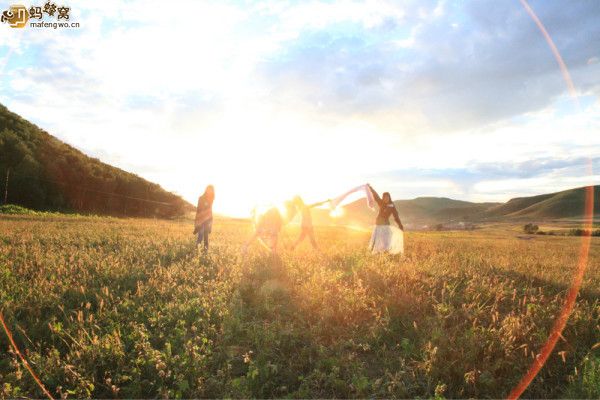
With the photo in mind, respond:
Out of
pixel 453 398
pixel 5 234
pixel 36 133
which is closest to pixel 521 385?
pixel 453 398

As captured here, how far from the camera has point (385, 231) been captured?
44.9 ft

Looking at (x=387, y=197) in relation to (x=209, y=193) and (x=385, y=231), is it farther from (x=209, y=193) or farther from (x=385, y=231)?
(x=209, y=193)

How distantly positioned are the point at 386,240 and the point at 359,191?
83.0 inches

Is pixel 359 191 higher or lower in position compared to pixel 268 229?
higher

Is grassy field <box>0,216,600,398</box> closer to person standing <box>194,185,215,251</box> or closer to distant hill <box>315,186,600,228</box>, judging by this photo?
person standing <box>194,185,215,251</box>

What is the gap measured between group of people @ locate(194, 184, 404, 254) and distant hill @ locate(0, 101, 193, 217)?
30177 millimetres

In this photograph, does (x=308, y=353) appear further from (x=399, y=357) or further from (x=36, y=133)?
(x=36, y=133)

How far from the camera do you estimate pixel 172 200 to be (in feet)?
167

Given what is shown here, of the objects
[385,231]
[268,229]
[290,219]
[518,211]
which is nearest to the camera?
[268,229]

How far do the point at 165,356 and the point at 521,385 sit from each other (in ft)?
16.0

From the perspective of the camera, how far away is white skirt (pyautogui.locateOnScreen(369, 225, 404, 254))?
1341 cm

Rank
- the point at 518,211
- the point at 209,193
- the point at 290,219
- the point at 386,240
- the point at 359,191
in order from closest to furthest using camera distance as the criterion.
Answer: the point at 386,240 → the point at 359,191 → the point at 209,193 → the point at 290,219 → the point at 518,211

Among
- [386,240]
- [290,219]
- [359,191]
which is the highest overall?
[359,191]

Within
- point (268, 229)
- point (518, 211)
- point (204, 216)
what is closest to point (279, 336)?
point (268, 229)
